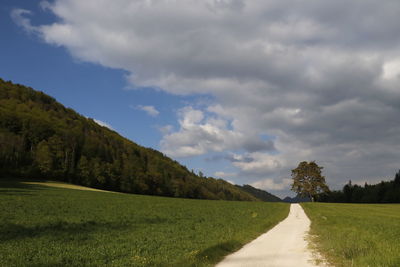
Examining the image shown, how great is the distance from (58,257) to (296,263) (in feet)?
33.5

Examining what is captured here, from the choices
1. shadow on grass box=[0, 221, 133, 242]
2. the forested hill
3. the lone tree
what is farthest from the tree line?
shadow on grass box=[0, 221, 133, 242]

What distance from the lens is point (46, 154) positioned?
99.1m

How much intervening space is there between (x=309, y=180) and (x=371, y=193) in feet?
197

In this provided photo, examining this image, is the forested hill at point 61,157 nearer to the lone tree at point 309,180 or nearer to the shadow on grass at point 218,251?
the lone tree at point 309,180

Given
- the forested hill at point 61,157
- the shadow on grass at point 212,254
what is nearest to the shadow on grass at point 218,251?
the shadow on grass at point 212,254

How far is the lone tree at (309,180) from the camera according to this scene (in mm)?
101619

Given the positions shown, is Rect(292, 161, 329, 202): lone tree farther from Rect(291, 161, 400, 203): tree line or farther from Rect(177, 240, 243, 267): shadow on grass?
Rect(177, 240, 243, 267): shadow on grass

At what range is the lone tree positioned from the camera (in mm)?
101619

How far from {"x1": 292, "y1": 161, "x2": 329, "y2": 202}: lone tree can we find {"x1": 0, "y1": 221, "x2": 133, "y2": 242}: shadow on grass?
86.6m

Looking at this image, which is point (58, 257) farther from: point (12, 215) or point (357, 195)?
point (357, 195)

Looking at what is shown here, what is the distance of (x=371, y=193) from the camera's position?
144m

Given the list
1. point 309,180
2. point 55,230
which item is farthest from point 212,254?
point 309,180

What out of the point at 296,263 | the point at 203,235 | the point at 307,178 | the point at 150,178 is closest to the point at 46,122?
the point at 150,178

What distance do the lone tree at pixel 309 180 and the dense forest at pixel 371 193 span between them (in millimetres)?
19854
